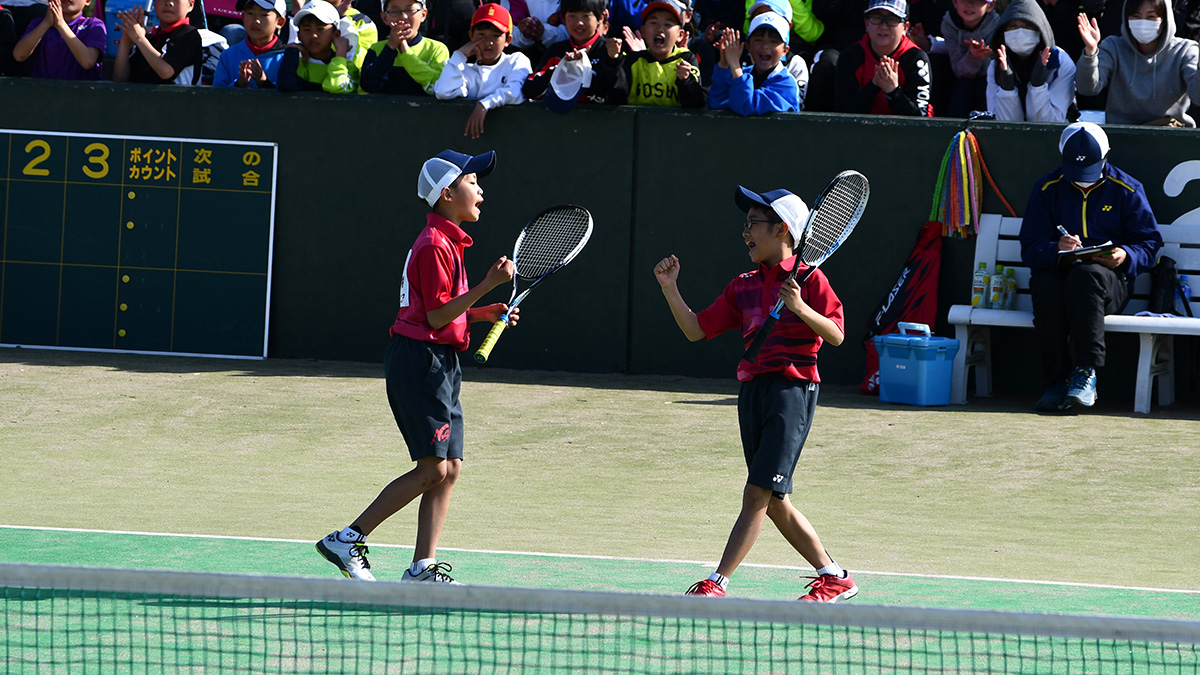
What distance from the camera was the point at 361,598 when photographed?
2.87 meters

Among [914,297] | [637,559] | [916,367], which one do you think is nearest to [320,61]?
[914,297]

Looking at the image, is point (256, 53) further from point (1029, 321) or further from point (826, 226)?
point (826, 226)

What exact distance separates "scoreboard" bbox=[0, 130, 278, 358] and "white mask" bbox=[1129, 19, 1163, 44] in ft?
20.1

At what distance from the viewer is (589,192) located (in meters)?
10.7

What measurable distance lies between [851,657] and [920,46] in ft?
25.0

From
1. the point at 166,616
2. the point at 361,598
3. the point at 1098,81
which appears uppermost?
the point at 1098,81

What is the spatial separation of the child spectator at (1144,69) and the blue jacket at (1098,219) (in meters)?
0.78

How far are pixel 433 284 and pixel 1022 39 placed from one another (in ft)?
20.7

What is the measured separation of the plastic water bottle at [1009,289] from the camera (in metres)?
10.0

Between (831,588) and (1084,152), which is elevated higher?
(1084,152)

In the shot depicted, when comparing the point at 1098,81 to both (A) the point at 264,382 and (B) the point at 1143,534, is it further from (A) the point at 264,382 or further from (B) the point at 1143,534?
(A) the point at 264,382

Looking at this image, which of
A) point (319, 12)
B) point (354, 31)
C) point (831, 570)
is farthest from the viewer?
point (354, 31)

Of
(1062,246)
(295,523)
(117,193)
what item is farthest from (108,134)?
(1062,246)

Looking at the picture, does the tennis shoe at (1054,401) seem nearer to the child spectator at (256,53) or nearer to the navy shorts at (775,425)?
the navy shorts at (775,425)
